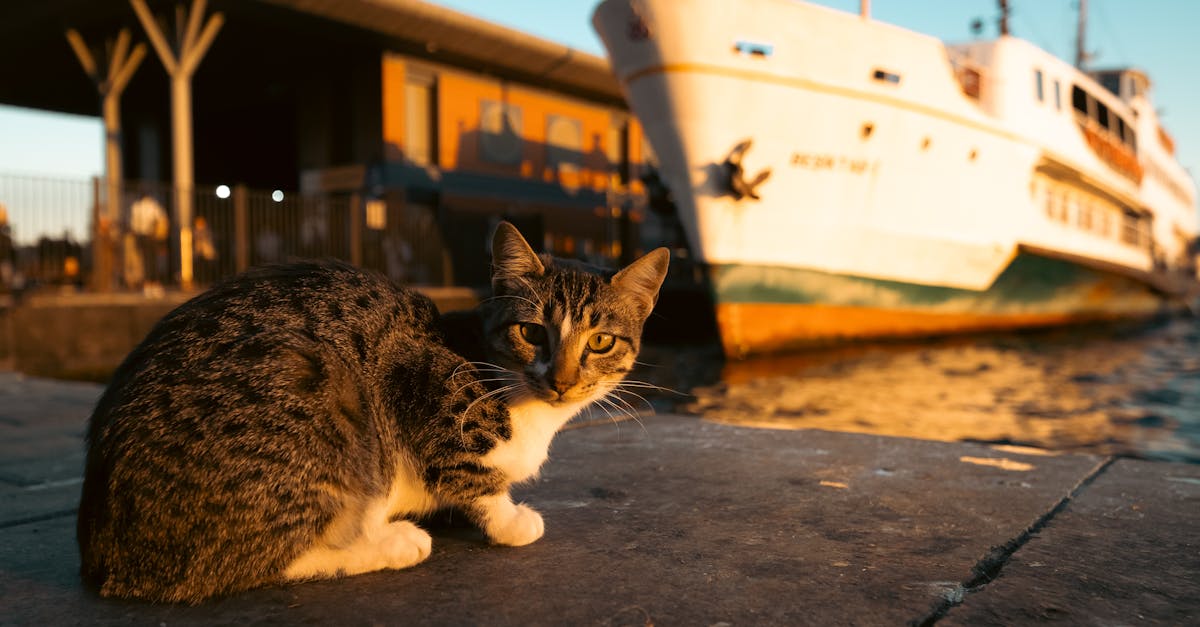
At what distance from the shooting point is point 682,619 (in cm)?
171

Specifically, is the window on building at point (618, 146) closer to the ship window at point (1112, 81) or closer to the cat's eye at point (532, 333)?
the ship window at point (1112, 81)

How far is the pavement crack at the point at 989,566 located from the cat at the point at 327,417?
1.06 metres

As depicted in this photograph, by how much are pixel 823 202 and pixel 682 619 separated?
34.4ft

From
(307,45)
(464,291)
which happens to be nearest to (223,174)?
(307,45)

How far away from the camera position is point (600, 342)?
2.48 metres

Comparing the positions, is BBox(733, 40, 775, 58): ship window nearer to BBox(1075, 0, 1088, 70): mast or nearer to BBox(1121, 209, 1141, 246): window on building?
BBox(1121, 209, 1141, 246): window on building

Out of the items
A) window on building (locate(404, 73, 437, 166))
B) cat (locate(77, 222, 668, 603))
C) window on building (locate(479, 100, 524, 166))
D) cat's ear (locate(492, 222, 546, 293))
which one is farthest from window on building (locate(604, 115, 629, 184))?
cat (locate(77, 222, 668, 603))

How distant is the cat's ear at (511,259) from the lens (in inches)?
96.4

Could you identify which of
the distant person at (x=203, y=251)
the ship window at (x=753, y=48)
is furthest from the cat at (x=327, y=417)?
the distant person at (x=203, y=251)

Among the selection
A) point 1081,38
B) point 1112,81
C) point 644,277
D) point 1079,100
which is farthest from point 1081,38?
point 644,277

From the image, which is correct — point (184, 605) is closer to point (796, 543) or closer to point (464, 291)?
point (796, 543)

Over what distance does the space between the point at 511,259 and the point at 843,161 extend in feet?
32.6

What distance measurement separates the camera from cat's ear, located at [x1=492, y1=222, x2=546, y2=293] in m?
2.45

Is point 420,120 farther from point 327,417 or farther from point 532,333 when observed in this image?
point 327,417
